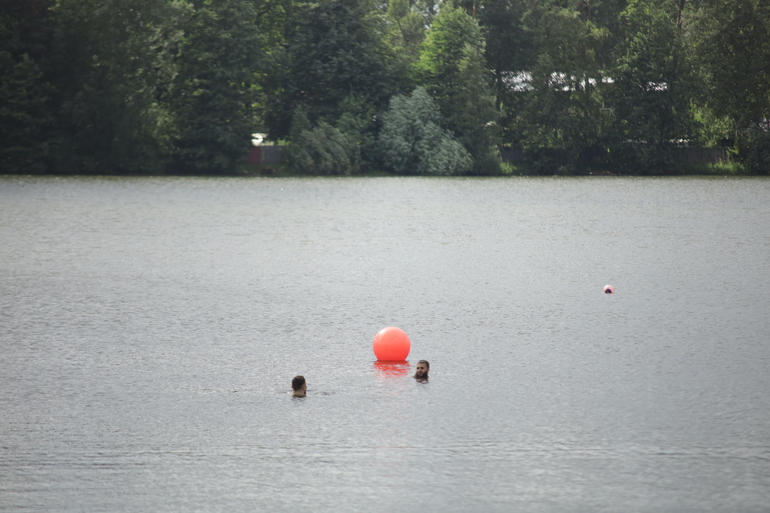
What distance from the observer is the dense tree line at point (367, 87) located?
54562 mm

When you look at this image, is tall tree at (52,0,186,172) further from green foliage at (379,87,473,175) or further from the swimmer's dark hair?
the swimmer's dark hair

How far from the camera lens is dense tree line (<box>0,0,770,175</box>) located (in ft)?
179

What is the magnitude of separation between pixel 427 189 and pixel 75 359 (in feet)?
117

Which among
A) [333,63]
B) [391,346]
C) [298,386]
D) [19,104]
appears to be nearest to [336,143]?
[333,63]

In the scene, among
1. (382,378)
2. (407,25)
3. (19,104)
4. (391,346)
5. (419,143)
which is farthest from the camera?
(407,25)

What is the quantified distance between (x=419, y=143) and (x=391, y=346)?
56449 millimetres

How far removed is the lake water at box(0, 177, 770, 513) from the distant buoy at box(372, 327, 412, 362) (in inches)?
7.5

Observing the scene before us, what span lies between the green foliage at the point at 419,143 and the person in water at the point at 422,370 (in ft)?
183

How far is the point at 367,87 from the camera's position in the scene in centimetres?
6819

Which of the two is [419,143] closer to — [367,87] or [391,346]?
[367,87]

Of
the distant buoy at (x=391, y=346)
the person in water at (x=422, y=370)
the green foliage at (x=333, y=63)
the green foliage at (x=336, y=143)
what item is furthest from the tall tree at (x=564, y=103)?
the person in water at (x=422, y=370)

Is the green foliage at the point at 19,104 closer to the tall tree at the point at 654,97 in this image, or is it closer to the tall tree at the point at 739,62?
the tall tree at the point at 654,97

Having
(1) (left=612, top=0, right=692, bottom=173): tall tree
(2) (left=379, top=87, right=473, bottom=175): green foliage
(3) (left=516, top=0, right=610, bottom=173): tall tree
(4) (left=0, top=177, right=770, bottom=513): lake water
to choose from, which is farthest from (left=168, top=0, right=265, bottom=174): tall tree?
(4) (left=0, top=177, right=770, bottom=513): lake water

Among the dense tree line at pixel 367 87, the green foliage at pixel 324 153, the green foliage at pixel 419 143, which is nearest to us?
the dense tree line at pixel 367 87
